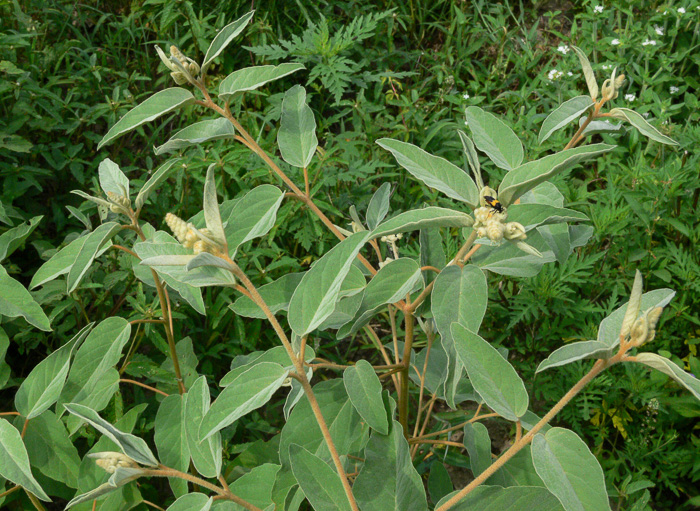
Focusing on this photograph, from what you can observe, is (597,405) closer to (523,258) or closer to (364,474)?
(523,258)

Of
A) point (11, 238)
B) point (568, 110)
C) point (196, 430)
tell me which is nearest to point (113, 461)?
point (196, 430)

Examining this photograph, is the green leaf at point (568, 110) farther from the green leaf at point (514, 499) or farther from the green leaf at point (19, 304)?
the green leaf at point (19, 304)

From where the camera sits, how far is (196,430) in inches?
42.3

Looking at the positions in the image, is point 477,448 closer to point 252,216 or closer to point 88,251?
point 252,216

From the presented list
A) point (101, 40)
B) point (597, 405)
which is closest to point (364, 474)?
point (597, 405)

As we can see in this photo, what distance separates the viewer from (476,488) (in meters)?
0.91

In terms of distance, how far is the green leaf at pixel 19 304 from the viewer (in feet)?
3.99

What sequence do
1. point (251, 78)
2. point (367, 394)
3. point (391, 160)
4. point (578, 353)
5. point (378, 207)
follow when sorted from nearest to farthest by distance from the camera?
1. point (578, 353)
2. point (367, 394)
3. point (251, 78)
4. point (378, 207)
5. point (391, 160)

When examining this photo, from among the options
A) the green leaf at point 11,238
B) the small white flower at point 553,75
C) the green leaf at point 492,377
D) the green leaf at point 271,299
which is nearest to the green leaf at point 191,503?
the green leaf at point 271,299

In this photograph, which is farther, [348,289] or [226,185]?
[226,185]

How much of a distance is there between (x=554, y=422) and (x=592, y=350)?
1498 mm

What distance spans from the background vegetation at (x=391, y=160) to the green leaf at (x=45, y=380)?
32cm

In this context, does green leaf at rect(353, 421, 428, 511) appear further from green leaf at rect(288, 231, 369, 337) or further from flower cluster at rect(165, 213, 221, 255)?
flower cluster at rect(165, 213, 221, 255)

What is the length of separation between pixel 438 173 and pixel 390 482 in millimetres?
481
